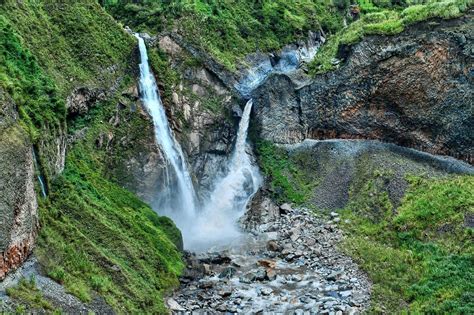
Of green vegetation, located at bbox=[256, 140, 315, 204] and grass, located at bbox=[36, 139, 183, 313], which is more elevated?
green vegetation, located at bbox=[256, 140, 315, 204]

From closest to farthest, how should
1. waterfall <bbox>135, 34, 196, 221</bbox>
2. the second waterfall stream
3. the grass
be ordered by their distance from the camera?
the grass → the second waterfall stream → waterfall <bbox>135, 34, 196, 221</bbox>

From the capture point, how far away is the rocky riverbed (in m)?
24.3

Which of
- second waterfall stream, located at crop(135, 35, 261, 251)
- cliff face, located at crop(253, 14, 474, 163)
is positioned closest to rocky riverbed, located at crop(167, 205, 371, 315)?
second waterfall stream, located at crop(135, 35, 261, 251)

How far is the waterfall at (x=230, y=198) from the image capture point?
33.5m

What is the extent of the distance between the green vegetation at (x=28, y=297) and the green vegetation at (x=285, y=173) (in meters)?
21.7

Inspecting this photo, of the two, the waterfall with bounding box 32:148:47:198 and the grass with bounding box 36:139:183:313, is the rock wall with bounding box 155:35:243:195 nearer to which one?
the grass with bounding box 36:139:183:313

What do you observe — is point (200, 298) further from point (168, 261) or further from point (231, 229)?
point (231, 229)

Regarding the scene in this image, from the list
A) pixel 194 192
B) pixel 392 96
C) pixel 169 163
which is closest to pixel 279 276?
pixel 194 192

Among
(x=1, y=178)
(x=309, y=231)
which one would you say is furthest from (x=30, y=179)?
(x=309, y=231)

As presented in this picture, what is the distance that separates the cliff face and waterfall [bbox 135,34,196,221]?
8.78 metres

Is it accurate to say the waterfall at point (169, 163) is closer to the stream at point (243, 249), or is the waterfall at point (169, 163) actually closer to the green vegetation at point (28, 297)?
the stream at point (243, 249)

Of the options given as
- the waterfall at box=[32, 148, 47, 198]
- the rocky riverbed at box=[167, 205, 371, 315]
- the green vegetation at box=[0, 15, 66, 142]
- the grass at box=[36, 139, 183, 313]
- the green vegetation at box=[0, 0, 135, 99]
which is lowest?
the rocky riverbed at box=[167, 205, 371, 315]

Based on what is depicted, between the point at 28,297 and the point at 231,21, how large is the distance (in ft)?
139

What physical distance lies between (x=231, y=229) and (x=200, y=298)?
10.2m
